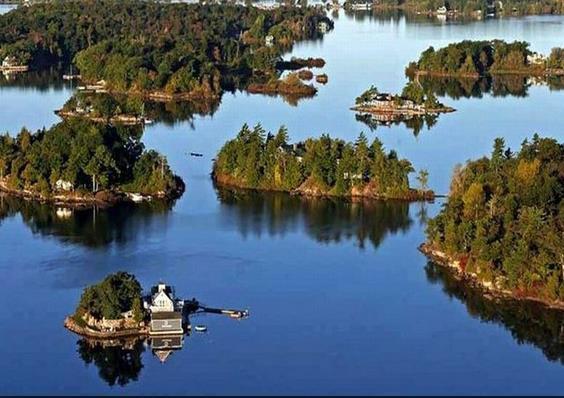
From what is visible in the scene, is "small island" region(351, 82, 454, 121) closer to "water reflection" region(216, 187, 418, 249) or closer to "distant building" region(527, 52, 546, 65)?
"distant building" region(527, 52, 546, 65)

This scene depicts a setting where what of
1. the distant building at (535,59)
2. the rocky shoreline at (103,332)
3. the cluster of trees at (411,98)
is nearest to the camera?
the rocky shoreline at (103,332)

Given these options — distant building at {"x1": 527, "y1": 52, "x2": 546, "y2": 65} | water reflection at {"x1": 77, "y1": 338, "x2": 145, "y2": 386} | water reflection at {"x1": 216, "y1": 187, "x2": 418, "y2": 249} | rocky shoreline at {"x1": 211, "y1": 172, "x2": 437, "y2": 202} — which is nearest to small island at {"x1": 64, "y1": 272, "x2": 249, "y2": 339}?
water reflection at {"x1": 77, "y1": 338, "x2": 145, "y2": 386}

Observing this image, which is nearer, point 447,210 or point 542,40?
point 447,210

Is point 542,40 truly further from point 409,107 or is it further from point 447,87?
point 409,107

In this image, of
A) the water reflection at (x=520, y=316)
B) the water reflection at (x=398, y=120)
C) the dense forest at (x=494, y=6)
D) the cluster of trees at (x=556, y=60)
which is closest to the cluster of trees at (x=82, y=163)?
the water reflection at (x=520, y=316)

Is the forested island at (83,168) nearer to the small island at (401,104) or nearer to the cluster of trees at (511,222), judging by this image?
the cluster of trees at (511,222)

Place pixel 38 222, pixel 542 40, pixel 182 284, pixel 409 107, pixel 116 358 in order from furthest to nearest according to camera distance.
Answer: pixel 542 40 < pixel 409 107 < pixel 38 222 < pixel 182 284 < pixel 116 358

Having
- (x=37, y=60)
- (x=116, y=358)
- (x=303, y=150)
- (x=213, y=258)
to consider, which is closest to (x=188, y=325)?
(x=116, y=358)
